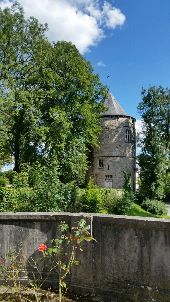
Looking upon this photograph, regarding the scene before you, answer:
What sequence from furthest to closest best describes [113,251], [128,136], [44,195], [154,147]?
[128,136], [154,147], [44,195], [113,251]

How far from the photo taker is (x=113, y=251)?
19.4 feet

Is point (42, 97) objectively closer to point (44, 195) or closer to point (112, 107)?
point (112, 107)

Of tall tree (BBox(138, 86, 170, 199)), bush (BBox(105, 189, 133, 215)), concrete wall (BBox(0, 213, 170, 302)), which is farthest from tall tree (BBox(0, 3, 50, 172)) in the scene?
concrete wall (BBox(0, 213, 170, 302))

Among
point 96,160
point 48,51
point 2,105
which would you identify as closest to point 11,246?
point 2,105

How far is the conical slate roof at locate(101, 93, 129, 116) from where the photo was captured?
155 ft

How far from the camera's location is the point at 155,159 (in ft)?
142

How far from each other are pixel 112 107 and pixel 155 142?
294 inches

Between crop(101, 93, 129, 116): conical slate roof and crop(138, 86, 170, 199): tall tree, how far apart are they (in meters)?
2.41

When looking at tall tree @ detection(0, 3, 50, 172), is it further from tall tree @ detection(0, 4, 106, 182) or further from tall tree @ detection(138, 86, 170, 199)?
tall tree @ detection(138, 86, 170, 199)

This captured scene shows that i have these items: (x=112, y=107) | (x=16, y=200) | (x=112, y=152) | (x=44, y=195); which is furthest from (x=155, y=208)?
(x=44, y=195)

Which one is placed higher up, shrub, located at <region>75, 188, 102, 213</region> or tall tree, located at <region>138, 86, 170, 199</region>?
tall tree, located at <region>138, 86, 170, 199</region>

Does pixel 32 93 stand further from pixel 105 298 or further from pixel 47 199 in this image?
pixel 105 298

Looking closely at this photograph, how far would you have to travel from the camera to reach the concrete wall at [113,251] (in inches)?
214

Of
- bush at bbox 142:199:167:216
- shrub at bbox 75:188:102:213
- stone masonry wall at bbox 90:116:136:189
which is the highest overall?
stone masonry wall at bbox 90:116:136:189
